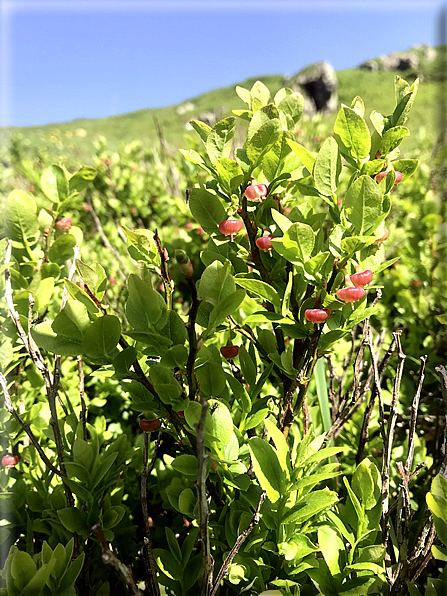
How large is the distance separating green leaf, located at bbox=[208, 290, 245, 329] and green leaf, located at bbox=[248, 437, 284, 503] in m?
0.16

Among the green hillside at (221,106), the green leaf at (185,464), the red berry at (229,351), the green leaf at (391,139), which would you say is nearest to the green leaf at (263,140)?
the green leaf at (391,139)

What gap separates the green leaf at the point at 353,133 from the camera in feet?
1.77

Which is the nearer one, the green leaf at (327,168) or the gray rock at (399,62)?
the green leaf at (327,168)

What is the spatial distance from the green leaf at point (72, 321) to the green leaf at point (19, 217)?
1.30ft

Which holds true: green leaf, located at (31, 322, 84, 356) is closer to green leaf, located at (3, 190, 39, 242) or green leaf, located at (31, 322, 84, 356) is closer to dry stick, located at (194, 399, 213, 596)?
dry stick, located at (194, 399, 213, 596)

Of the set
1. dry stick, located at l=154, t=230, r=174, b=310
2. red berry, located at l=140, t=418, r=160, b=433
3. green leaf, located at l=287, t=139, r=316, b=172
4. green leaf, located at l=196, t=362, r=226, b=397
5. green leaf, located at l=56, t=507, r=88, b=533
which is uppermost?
green leaf, located at l=287, t=139, r=316, b=172

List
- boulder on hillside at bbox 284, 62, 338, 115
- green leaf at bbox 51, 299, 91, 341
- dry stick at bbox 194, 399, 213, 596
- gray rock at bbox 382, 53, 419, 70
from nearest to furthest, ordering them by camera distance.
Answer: dry stick at bbox 194, 399, 213, 596 < green leaf at bbox 51, 299, 91, 341 < boulder on hillside at bbox 284, 62, 338, 115 < gray rock at bbox 382, 53, 419, 70

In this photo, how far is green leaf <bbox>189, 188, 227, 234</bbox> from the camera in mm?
595

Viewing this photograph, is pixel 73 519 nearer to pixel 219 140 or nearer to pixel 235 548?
pixel 235 548

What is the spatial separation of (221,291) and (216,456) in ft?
0.69

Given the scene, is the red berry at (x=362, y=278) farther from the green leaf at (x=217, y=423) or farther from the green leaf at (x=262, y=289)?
the green leaf at (x=217, y=423)

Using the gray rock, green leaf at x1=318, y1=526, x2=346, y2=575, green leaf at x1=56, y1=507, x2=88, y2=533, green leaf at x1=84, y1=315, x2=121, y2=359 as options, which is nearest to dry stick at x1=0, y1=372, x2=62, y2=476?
green leaf at x1=56, y1=507, x2=88, y2=533

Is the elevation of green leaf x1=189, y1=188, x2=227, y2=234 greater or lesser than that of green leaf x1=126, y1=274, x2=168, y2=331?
greater

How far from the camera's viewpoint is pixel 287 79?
24438 millimetres
